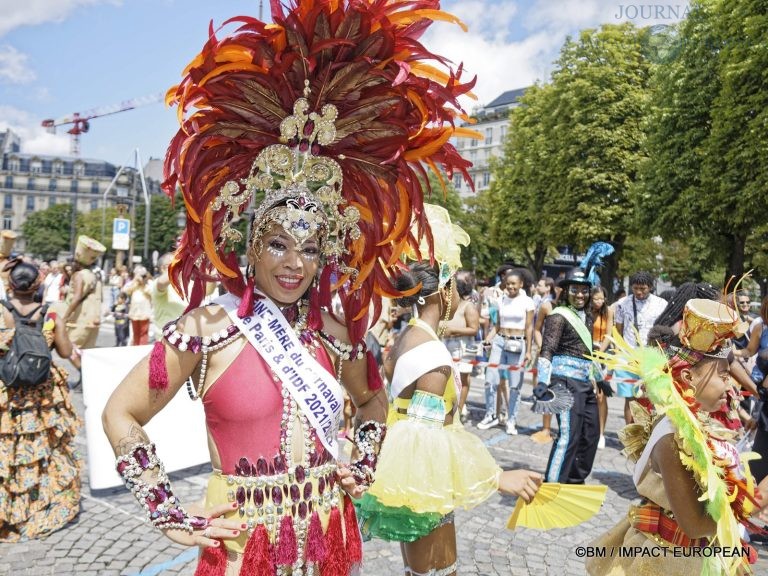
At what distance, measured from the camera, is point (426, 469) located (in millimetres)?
2955

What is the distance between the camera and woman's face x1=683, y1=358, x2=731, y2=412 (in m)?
2.57

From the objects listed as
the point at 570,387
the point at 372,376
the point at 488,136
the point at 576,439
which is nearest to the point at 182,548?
the point at 372,376

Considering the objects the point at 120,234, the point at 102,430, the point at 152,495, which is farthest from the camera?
the point at 120,234

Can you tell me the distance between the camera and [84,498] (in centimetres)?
519

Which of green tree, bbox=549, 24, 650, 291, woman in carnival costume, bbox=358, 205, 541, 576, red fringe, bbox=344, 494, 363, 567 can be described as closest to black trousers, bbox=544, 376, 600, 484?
woman in carnival costume, bbox=358, 205, 541, 576

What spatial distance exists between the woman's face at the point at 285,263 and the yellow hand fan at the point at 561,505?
1280 millimetres

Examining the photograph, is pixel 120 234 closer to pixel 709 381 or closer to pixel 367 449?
pixel 367 449

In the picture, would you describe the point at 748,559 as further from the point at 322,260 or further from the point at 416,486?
the point at 322,260

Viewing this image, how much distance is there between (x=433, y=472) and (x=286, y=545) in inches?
40.4

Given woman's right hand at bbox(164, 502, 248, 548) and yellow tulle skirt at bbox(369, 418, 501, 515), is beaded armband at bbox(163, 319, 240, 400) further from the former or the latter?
yellow tulle skirt at bbox(369, 418, 501, 515)

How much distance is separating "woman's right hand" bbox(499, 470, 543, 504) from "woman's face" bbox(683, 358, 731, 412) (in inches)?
29.9

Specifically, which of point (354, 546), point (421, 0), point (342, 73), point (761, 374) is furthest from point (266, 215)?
point (761, 374)

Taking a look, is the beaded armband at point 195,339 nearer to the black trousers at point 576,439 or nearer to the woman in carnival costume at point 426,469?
the woman in carnival costume at point 426,469

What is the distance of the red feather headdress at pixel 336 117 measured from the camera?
2.04 meters
